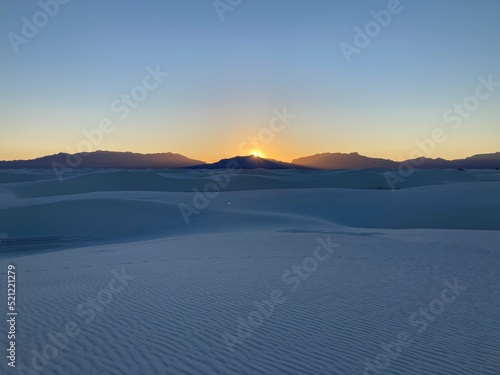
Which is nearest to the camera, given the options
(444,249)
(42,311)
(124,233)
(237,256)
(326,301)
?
(42,311)

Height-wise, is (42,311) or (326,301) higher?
(42,311)

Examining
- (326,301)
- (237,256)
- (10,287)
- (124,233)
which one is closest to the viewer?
(326,301)

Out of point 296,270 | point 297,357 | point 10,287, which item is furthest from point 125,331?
point 296,270

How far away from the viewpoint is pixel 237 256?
40.6ft

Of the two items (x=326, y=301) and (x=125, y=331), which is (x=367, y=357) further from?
(x=125, y=331)

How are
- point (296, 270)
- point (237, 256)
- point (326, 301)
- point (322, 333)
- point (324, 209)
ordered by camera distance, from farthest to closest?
point (324, 209)
point (237, 256)
point (296, 270)
point (326, 301)
point (322, 333)

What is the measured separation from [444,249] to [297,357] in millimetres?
9512

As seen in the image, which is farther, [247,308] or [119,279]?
[119,279]

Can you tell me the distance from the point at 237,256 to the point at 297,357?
719cm

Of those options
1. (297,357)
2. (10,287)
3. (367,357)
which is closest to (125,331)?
(297,357)

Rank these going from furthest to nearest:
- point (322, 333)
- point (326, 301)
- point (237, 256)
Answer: point (237, 256) < point (326, 301) < point (322, 333)

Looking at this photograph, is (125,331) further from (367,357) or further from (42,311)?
(367,357)

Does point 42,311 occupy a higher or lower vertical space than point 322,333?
higher

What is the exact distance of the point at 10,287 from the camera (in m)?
9.07
